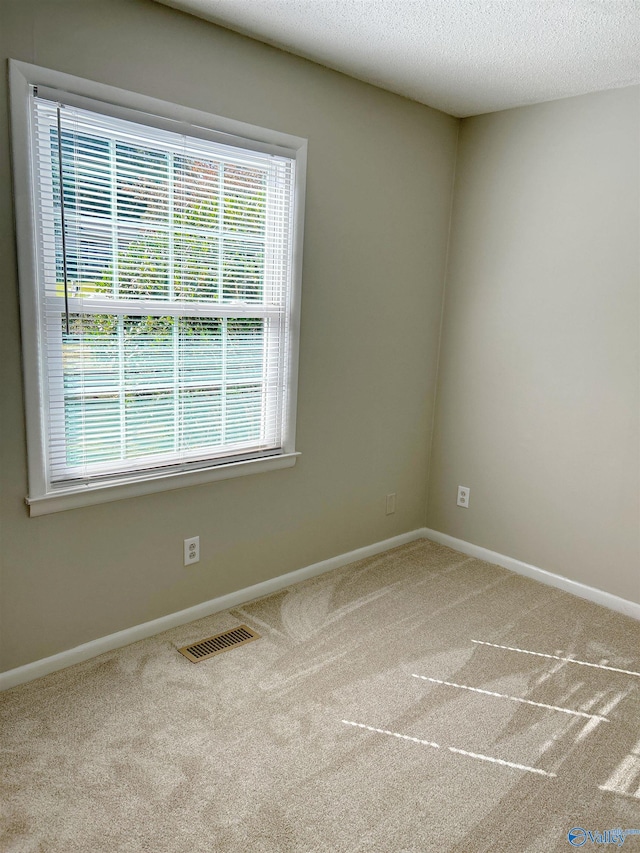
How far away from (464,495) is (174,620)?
1.81 metres

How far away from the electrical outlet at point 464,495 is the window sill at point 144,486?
3.81ft

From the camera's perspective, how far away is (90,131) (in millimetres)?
2205

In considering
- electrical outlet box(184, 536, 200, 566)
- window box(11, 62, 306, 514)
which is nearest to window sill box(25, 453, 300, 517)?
window box(11, 62, 306, 514)

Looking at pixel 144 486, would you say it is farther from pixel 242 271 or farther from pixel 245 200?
pixel 245 200

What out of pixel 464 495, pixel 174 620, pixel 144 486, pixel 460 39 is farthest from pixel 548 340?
pixel 174 620

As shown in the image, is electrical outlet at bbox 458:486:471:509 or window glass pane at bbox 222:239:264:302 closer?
window glass pane at bbox 222:239:264:302

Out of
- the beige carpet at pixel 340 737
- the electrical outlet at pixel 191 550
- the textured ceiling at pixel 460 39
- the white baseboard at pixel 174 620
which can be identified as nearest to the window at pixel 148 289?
the electrical outlet at pixel 191 550

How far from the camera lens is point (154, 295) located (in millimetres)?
2461

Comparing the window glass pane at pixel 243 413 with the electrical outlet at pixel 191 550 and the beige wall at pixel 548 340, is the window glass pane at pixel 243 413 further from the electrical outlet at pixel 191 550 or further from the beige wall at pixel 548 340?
the beige wall at pixel 548 340

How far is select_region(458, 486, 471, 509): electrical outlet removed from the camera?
371 centimetres

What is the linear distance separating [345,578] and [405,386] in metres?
1.10

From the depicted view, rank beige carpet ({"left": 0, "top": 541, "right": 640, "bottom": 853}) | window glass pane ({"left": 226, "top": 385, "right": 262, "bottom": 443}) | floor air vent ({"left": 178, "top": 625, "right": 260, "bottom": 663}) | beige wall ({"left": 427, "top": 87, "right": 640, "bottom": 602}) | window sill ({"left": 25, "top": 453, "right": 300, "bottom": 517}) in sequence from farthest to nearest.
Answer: beige wall ({"left": 427, "top": 87, "right": 640, "bottom": 602}) → window glass pane ({"left": 226, "top": 385, "right": 262, "bottom": 443}) → floor air vent ({"left": 178, "top": 625, "right": 260, "bottom": 663}) → window sill ({"left": 25, "top": 453, "right": 300, "bottom": 517}) → beige carpet ({"left": 0, "top": 541, "right": 640, "bottom": 853})

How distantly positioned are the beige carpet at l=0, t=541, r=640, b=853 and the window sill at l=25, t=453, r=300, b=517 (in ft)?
2.08

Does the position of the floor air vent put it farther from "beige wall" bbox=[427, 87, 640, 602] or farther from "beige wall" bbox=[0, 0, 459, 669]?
"beige wall" bbox=[427, 87, 640, 602]
